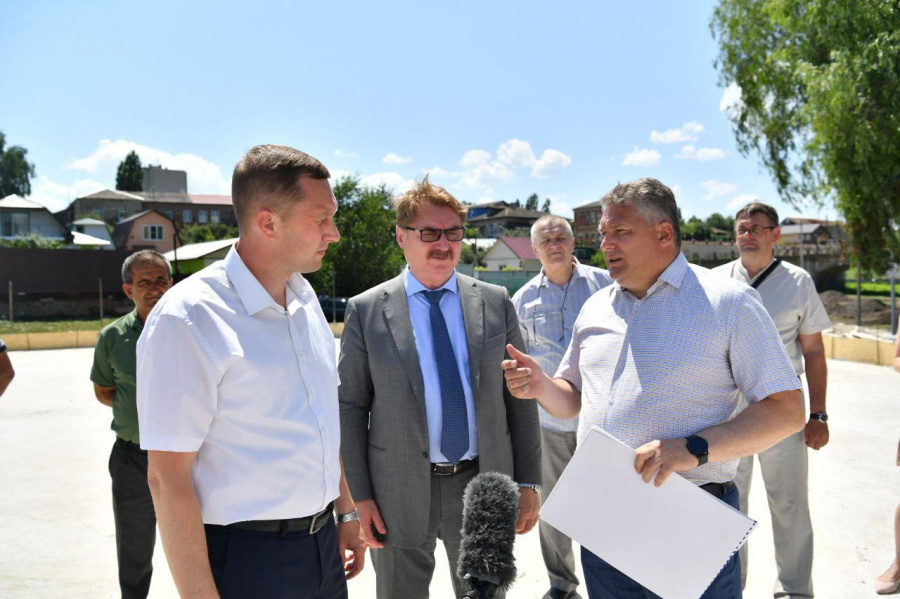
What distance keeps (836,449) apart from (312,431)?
25.0 ft

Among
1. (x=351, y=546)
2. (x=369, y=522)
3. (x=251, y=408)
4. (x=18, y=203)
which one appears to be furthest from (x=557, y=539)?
(x=18, y=203)

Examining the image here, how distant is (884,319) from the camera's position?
25.5 m

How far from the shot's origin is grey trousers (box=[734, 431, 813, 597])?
3.90 meters

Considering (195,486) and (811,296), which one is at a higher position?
(811,296)

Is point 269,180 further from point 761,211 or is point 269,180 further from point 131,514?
point 761,211

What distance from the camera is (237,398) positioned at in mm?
1847

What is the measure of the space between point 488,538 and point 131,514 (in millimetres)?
3065

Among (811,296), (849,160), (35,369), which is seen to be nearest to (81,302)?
(35,369)

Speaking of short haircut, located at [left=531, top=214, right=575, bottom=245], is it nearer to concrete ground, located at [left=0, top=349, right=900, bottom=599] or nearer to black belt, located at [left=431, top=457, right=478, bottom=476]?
black belt, located at [left=431, top=457, right=478, bottom=476]

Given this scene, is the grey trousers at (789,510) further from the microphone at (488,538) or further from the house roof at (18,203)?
the house roof at (18,203)

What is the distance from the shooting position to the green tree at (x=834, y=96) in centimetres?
1709

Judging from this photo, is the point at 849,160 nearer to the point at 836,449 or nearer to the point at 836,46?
the point at 836,46

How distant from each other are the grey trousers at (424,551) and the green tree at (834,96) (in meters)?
18.6

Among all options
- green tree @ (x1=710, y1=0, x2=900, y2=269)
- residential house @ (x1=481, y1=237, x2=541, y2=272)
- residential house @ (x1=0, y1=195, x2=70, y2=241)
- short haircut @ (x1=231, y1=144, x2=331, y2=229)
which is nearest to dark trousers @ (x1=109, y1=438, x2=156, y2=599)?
short haircut @ (x1=231, y1=144, x2=331, y2=229)
